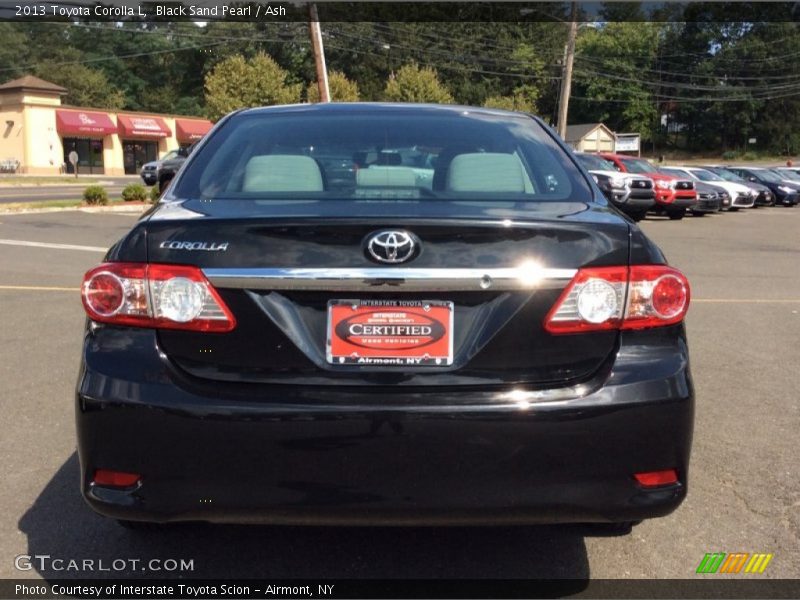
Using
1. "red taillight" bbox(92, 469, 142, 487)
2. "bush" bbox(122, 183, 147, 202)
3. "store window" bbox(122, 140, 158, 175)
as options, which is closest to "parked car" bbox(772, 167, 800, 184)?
"bush" bbox(122, 183, 147, 202)


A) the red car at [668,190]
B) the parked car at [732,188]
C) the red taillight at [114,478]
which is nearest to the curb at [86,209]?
the red car at [668,190]

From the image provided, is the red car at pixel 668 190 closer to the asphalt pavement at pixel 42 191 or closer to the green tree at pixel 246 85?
the asphalt pavement at pixel 42 191

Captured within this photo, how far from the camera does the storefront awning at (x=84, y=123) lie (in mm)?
50406

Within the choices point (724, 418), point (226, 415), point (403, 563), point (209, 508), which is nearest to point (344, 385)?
point (226, 415)

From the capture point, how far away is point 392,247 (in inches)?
91.2

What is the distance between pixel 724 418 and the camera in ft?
15.1

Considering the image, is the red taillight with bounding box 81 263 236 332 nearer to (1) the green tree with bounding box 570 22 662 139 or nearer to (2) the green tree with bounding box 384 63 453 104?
(2) the green tree with bounding box 384 63 453 104

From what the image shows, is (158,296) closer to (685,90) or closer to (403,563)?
(403,563)

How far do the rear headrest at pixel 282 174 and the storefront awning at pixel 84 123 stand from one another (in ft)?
173

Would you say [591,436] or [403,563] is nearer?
[591,436]

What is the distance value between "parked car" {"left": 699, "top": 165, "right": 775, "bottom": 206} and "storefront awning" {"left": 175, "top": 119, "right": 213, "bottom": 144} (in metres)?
41.1

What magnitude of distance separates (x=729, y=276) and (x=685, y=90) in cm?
9375

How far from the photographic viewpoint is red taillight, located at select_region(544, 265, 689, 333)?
7.76 feet

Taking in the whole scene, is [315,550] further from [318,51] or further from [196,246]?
[318,51]
